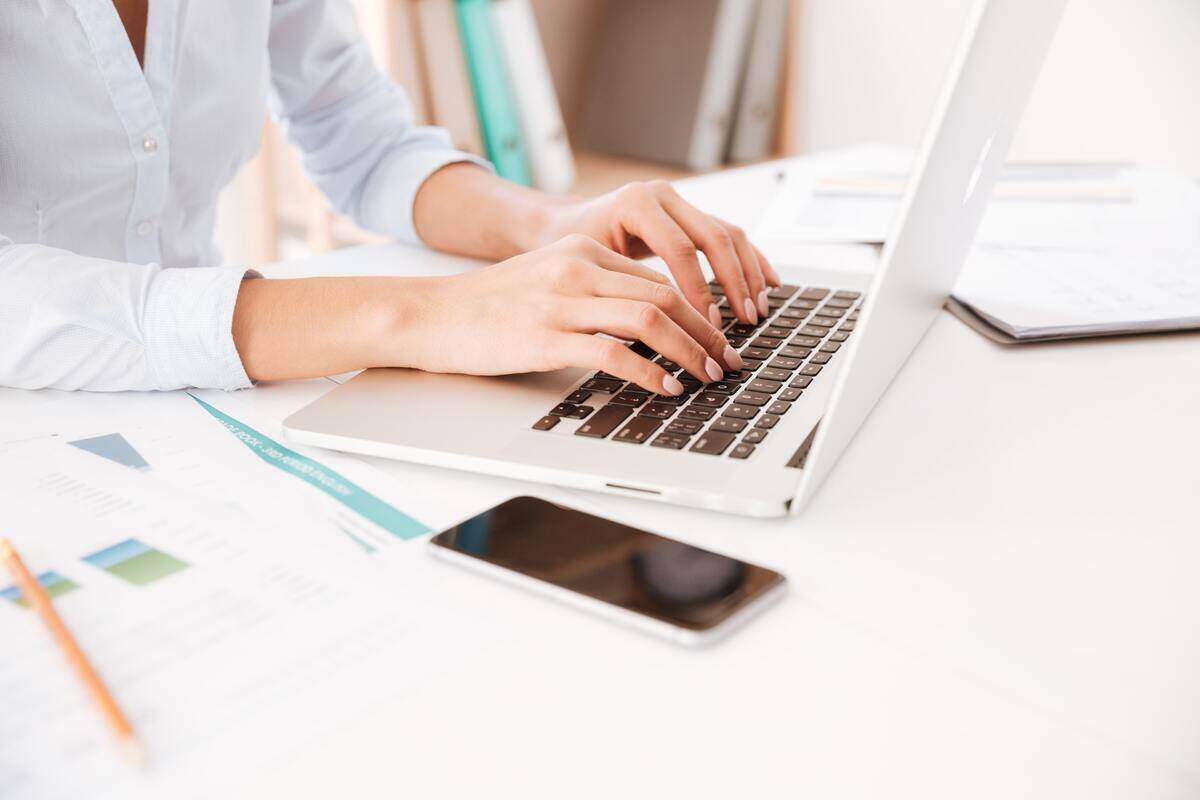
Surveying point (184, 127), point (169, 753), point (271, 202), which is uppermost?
point (184, 127)

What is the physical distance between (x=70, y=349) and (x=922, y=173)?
48 cm

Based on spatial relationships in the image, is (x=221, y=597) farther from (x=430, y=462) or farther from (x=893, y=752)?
(x=893, y=752)

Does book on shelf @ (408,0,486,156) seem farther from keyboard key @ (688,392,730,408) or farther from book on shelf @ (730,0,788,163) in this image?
keyboard key @ (688,392,730,408)

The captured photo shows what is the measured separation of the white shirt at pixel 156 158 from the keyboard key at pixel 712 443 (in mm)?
284

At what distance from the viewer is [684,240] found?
0.75m

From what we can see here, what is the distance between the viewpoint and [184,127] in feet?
2.95

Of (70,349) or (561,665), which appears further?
(70,349)

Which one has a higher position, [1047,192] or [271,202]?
[1047,192]

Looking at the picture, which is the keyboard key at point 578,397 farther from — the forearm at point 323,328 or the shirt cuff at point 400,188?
the shirt cuff at point 400,188

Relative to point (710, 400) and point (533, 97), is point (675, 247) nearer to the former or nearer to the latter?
point (710, 400)

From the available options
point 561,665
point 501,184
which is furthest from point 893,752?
point 501,184

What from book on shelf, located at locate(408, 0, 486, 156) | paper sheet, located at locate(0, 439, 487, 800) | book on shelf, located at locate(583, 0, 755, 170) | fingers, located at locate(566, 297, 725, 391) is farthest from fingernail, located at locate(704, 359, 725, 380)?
book on shelf, located at locate(583, 0, 755, 170)

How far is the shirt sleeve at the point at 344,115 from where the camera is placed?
1021 millimetres

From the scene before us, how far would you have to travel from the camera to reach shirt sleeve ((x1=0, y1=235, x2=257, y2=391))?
62 cm
